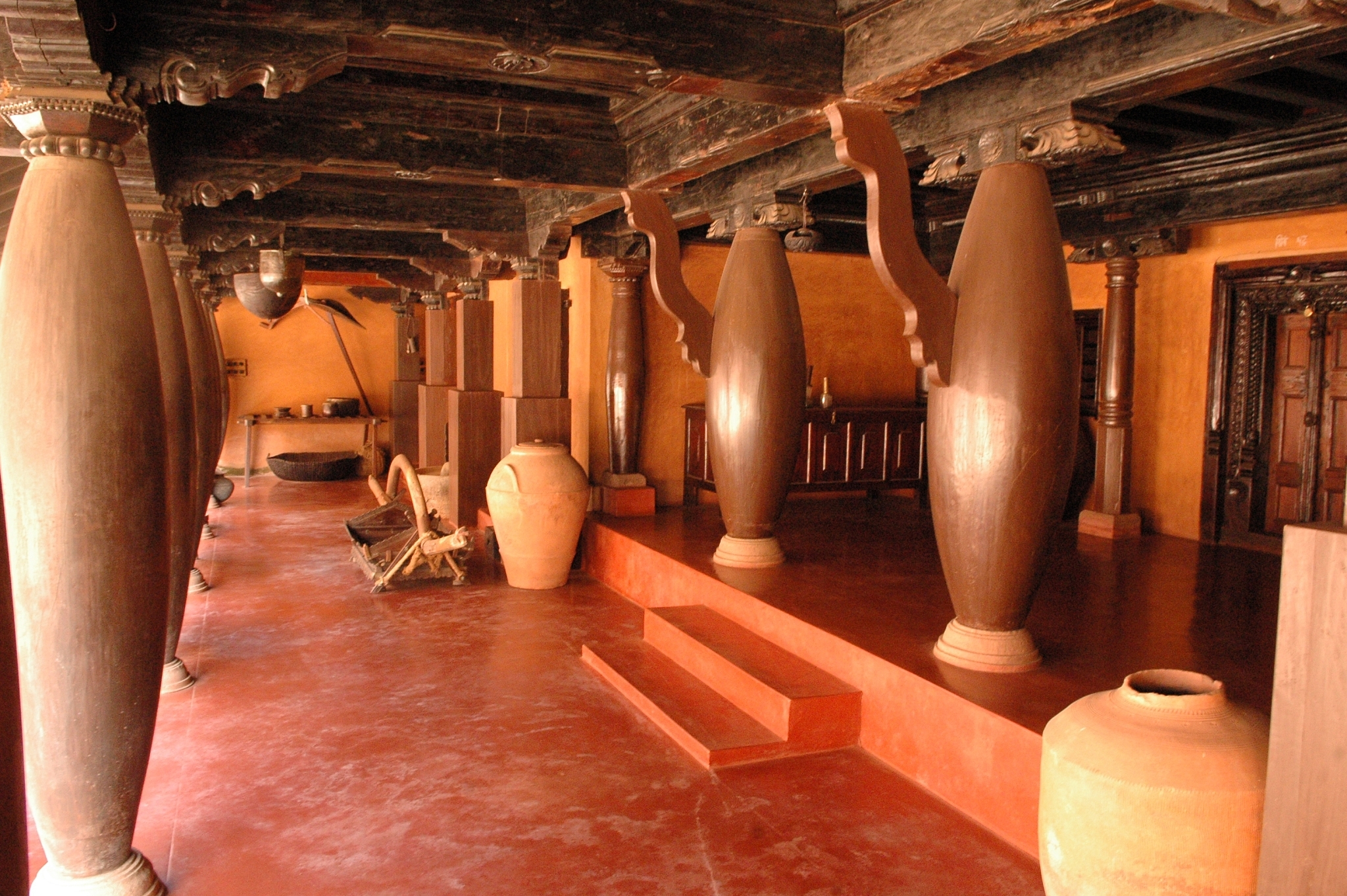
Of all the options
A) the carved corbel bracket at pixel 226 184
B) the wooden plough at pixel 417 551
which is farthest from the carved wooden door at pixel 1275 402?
the carved corbel bracket at pixel 226 184

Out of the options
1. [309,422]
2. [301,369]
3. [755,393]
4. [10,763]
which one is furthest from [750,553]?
[301,369]

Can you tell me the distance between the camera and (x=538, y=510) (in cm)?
713

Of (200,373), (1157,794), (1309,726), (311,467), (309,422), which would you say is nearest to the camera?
(1309,726)

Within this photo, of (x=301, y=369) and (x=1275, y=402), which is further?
(x=301, y=369)

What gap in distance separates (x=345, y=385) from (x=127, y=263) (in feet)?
47.2

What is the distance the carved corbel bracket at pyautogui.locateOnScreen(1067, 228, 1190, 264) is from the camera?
699 centimetres

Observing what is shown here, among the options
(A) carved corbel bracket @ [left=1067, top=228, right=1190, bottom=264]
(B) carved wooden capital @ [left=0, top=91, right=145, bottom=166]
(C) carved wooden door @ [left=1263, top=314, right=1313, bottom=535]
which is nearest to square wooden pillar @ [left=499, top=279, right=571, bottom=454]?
(A) carved corbel bracket @ [left=1067, top=228, right=1190, bottom=264]

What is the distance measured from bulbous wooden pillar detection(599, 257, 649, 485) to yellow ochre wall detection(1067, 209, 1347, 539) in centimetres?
361

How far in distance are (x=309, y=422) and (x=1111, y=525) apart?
40.6ft

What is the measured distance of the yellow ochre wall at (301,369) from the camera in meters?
15.7

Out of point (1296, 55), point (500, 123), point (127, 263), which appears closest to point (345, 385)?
point (500, 123)

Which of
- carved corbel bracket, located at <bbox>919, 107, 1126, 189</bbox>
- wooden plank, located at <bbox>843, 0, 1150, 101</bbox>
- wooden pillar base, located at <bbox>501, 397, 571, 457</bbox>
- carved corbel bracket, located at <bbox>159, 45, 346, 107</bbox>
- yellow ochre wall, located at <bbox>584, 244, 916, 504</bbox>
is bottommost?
wooden pillar base, located at <bbox>501, 397, 571, 457</bbox>

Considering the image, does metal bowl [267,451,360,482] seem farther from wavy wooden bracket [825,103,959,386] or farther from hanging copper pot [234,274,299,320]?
wavy wooden bracket [825,103,959,386]

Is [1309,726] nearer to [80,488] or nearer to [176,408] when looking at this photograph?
[80,488]
